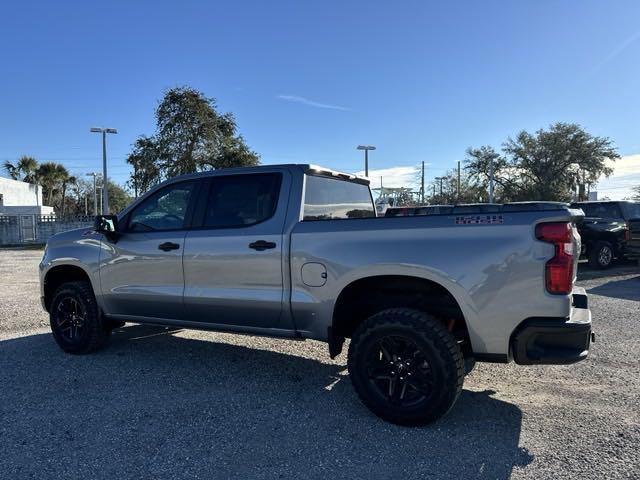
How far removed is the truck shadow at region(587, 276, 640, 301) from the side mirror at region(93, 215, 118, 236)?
8.51 metres

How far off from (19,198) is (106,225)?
47599mm

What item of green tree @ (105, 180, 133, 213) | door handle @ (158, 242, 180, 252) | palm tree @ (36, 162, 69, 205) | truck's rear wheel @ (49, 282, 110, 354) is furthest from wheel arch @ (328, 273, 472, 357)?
green tree @ (105, 180, 133, 213)

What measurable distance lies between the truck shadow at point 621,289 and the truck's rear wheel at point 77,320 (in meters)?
8.58

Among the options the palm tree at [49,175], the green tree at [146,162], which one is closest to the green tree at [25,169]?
the palm tree at [49,175]

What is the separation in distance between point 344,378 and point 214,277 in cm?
155

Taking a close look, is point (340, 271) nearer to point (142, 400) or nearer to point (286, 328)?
point (286, 328)

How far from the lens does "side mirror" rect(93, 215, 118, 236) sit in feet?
16.7

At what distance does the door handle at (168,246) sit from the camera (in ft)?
15.8

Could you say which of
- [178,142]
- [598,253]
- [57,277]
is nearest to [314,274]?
[57,277]

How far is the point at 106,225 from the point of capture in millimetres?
5086

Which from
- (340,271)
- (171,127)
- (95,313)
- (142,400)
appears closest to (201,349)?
(95,313)

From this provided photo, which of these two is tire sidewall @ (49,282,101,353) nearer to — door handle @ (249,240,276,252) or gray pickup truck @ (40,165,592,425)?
gray pickup truck @ (40,165,592,425)

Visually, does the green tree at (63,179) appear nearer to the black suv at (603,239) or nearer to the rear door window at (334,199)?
the black suv at (603,239)

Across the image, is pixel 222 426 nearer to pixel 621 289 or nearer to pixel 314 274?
pixel 314 274
